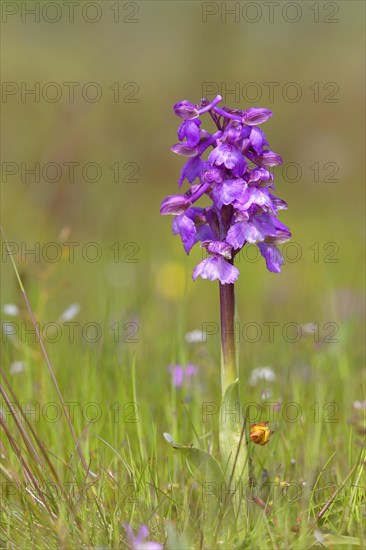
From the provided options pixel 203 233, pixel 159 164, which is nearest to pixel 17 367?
pixel 203 233

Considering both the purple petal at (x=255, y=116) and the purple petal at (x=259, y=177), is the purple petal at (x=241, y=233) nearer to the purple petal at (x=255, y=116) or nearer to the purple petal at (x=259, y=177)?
the purple petal at (x=259, y=177)

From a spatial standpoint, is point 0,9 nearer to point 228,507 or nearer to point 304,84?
point 304,84


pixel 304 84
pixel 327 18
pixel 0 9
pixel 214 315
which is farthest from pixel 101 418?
pixel 327 18

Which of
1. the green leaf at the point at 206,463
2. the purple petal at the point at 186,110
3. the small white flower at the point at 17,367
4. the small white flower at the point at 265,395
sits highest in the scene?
the purple petal at the point at 186,110

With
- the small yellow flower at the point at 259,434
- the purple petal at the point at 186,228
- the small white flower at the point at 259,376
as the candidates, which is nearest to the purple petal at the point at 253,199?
the purple petal at the point at 186,228

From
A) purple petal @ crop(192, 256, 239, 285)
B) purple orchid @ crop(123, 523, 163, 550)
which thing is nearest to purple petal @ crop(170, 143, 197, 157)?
purple petal @ crop(192, 256, 239, 285)
